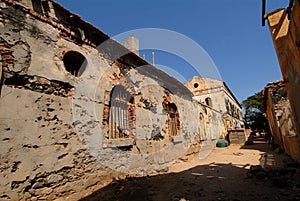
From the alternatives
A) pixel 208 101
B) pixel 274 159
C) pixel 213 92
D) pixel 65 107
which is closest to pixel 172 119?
pixel 274 159

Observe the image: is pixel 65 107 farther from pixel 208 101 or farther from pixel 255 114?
pixel 255 114

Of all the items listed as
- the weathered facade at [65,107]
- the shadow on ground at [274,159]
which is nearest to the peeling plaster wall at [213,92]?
the shadow on ground at [274,159]

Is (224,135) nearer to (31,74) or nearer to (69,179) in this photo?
(69,179)

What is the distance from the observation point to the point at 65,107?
3.69m

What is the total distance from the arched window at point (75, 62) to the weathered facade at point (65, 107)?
0.02 meters

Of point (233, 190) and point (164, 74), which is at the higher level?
point (164, 74)

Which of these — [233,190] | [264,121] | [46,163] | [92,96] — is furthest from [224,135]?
[46,163]

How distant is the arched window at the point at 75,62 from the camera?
4196 mm

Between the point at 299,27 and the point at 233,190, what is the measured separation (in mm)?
3354

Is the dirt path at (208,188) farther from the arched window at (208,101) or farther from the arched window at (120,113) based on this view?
the arched window at (208,101)

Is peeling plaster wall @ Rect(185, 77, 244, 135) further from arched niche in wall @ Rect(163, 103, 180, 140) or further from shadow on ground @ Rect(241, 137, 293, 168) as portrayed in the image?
arched niche in wall @ Rect(163, 103, 180, 140)

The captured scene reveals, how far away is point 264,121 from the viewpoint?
22.8 meters

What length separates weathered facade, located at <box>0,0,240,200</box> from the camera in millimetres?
2920

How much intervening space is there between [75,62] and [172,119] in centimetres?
529
